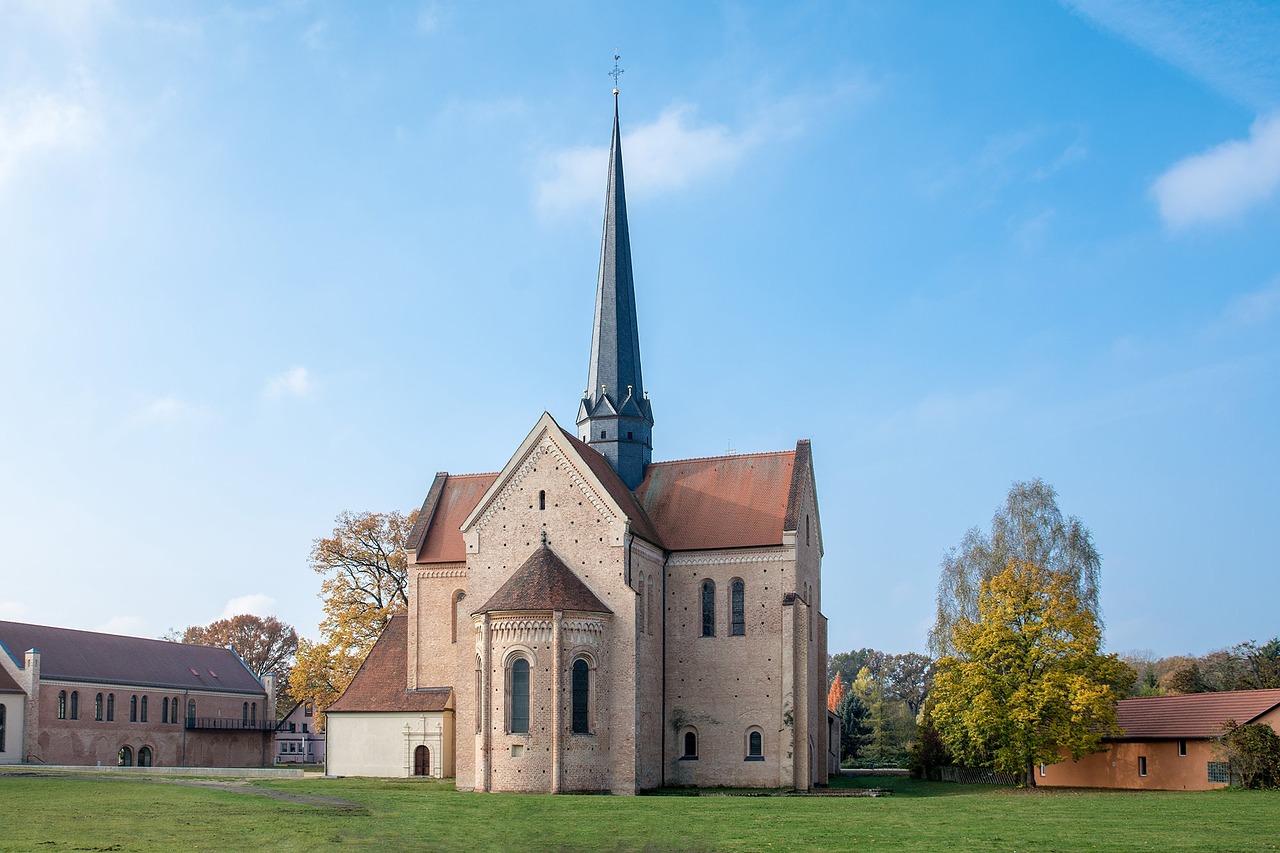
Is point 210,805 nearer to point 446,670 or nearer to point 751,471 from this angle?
point 446,670

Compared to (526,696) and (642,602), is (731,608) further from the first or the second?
(526,696)

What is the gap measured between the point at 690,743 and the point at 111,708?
3941 cm

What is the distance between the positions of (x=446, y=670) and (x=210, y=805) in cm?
1811

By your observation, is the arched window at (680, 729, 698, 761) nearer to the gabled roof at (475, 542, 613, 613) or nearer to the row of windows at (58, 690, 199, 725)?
the gabled roof at (475, 542, 613, 613)

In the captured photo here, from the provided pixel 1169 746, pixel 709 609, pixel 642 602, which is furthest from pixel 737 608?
pixel 1169 746

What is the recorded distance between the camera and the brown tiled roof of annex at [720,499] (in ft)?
154

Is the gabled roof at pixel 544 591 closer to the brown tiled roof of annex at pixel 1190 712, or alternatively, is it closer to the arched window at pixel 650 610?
the arched window at pixel 650 610

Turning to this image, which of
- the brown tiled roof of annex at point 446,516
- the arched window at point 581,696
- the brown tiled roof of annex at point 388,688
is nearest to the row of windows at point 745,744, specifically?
the arched window at point 581,696

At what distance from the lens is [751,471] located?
1944 inches

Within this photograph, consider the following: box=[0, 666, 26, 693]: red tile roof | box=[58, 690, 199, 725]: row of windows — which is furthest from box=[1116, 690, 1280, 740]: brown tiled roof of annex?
box=[0, 666, 26, 693]: red tile roof

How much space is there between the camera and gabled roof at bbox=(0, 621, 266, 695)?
65.4 meters

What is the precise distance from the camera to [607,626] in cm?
4281

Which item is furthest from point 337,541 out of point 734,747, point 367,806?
point 367,806

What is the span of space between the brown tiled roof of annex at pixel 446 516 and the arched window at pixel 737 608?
36.2 ft
